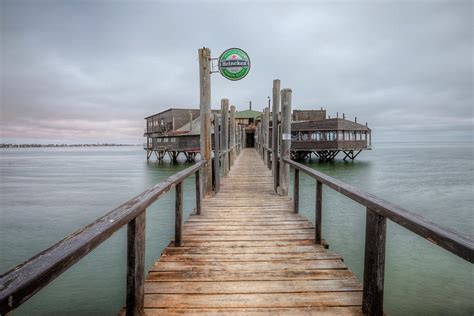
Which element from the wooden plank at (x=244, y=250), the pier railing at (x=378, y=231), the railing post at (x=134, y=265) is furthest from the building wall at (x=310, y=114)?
the railing post at (x=134, y=265)

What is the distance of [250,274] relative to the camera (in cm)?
279

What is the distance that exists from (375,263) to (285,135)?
4.60m

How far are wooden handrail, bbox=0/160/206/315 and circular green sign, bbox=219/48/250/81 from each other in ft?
14.7

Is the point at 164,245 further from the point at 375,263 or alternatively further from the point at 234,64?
the point at 375,263

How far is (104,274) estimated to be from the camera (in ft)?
20.6

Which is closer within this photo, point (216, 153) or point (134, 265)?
point (134, 265)

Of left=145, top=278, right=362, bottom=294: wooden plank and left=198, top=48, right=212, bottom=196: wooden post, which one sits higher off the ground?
left=198, top=48, right=212, bottom=196: wooden post

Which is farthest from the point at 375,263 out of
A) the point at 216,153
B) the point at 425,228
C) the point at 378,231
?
the point at 216,153

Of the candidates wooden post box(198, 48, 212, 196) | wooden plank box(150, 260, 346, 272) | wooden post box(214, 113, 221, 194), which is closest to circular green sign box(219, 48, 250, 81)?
wooden post box(198, 48, 212, 196)

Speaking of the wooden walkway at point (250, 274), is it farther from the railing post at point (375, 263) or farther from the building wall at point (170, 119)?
the building wall at point (170, 119)

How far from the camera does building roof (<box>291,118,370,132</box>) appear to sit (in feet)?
104

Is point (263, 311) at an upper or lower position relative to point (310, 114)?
lower

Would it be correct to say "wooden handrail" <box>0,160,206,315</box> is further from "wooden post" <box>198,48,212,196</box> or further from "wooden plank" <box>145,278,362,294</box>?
"wooden post" <box>198,48,212,196</box>

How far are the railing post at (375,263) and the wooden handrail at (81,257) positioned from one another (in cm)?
166
